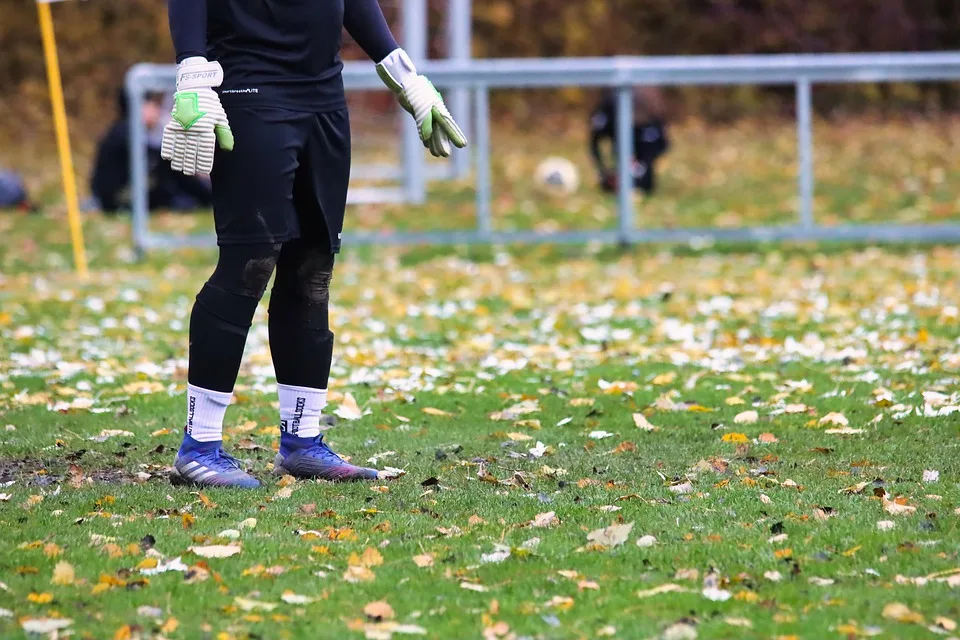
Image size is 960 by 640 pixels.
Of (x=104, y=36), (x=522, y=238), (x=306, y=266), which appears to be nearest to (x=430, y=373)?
(x=306, y=266)

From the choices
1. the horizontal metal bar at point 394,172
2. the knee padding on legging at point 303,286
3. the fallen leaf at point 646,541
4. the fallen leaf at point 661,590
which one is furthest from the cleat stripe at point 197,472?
the horizontal metal bar at point 394,172

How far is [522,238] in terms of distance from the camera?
40.8 feet

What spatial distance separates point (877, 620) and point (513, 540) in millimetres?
1066

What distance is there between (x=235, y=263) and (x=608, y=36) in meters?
20.7

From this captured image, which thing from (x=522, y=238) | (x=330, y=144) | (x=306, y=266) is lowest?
(x=522, y=238)

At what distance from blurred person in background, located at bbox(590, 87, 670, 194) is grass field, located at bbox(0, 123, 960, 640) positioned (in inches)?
196

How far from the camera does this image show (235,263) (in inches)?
184

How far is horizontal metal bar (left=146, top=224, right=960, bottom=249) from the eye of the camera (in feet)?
40.3

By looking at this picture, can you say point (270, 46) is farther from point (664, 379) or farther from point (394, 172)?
point (394, 172)

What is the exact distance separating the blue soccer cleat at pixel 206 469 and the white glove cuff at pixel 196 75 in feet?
3.61

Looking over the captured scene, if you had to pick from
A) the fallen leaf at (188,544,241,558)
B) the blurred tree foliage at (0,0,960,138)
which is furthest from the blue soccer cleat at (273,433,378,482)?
the blurred tree foliage at (0,0,960,138)

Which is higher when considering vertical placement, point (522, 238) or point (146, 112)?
point (146, 112)

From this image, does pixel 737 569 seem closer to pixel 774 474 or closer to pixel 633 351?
pixel 774 474

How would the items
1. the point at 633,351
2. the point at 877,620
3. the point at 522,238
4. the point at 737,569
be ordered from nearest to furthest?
the point at 877,620 → the point at 737,569 → the point at 633,351 → the point at 522,238
